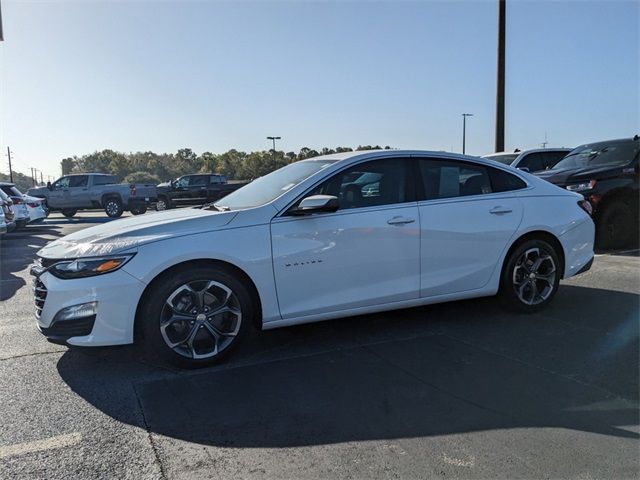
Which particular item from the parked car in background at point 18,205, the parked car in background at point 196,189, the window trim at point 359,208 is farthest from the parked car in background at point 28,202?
the window trim at point 359,208

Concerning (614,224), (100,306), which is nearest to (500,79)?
(614,224)

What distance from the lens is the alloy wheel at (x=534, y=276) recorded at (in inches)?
198

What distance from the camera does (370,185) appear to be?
178 inches

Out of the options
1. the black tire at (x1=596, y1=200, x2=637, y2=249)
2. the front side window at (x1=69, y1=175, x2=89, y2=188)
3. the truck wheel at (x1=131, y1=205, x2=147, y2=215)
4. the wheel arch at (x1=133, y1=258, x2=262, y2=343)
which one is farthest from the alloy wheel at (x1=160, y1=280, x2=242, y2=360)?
the front side window at (x1=69, y1=175, x2=89, y2=188)

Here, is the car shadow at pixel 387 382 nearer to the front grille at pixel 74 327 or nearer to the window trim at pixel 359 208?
the front grille at pixel 74 327

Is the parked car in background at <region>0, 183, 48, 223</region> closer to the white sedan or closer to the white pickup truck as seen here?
the white pickup truck

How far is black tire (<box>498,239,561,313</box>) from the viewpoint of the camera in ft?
16.3

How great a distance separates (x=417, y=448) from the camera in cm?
282

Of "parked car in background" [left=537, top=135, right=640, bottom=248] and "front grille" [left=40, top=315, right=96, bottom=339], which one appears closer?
"front grille" [left=40, top=315, right=96, bottom=339]

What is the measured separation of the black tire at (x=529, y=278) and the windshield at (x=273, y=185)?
1989 millimetres

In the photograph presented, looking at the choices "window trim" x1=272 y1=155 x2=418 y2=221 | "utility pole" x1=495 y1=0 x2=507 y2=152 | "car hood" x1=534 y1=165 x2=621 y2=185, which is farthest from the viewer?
"utility pole" x1=495 y1=0 x2=507 y2=152

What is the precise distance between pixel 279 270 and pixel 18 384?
201 cm

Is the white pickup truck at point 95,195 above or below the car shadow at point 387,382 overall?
above

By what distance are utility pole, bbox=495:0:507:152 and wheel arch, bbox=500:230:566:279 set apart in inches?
550
